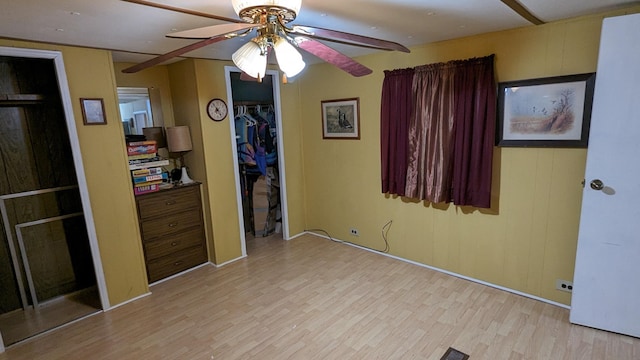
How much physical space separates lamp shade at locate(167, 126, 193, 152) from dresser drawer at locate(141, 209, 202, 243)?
2.21 ft

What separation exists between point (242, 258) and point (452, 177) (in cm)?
246

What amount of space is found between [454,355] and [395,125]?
6.66 ft

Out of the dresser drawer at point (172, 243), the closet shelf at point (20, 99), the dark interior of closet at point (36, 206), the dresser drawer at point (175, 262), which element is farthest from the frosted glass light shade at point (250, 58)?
the dresser drawer at point (175, 262)

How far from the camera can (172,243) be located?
343 centimetres

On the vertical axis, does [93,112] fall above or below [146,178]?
above

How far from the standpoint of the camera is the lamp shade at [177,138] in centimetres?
338

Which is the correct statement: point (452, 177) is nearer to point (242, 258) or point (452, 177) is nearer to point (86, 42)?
point (242, 258)

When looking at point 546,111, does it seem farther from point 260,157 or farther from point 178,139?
point 178,139

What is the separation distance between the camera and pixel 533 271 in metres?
2.73

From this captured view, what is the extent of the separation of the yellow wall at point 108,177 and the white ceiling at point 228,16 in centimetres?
20

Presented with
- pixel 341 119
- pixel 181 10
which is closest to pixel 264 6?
pixel 181 10

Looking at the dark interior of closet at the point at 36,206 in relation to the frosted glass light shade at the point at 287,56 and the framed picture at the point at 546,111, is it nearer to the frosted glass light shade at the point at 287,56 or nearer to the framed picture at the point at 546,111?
the frosted glass light shade at the point at 287,56

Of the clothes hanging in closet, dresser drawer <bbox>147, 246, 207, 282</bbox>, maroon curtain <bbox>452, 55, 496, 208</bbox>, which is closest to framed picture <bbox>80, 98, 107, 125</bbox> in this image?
dresser drawer <bbox>147, 246, 207, 282</bbox>

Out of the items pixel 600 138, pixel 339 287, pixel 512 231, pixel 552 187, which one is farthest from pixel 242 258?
pixel 600 138
